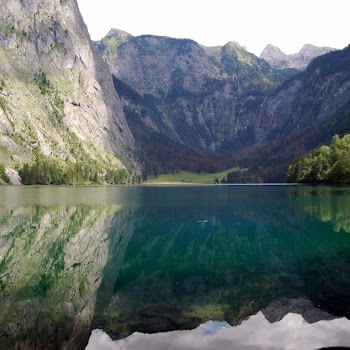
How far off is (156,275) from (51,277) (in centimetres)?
804

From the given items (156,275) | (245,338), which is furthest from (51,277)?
(245,338)

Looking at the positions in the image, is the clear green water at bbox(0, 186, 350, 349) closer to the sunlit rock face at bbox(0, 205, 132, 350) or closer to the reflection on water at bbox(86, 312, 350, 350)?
the sunlit rock face at bbox(0, 205, 132, 350)

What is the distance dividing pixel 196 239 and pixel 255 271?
15791 mm

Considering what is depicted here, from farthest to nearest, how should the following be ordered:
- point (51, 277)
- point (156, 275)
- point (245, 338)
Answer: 1. point (156, 275)
2. point (51, 277)
3. point (245, 338)

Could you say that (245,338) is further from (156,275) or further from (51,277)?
(51,277)

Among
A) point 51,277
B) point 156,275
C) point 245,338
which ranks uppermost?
point 245,338

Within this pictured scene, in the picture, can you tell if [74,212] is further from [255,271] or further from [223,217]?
[255,271]

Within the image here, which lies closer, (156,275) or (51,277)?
(51,277)

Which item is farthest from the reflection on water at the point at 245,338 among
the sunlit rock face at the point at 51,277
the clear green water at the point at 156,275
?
the sunlit rock face at the point at 51,277

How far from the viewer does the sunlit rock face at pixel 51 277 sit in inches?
772

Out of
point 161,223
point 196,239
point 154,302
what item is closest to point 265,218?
point 161,223

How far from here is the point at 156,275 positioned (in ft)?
102

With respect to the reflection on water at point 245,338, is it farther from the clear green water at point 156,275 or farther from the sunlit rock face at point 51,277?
the sunlit rock face at point 51,277

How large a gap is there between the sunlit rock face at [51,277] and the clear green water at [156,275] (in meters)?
0.08
